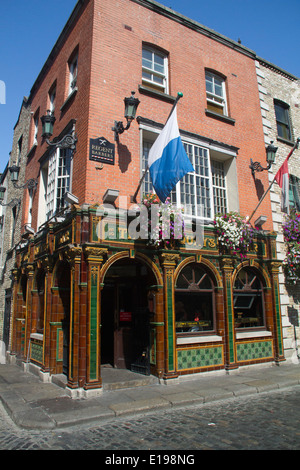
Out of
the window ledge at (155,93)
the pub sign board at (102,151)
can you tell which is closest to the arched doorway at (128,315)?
the pub sign board at (102,151)

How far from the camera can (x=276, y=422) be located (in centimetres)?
581

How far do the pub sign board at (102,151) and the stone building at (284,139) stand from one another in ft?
21.9

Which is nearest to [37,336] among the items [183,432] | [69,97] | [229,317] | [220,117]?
[229,317]

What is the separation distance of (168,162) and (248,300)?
589 cm

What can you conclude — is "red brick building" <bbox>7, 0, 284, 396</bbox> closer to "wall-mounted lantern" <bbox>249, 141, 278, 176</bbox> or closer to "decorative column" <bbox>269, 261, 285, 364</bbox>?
"decorative column" <bbox>269, 261, 285, 364</bbox>

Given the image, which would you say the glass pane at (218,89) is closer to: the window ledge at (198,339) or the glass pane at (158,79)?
the glass pane at (158,79)

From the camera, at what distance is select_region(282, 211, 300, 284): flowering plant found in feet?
39.5

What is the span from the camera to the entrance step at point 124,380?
26.5 ft

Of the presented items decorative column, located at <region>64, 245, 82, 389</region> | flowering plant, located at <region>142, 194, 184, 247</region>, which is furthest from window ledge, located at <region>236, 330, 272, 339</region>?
decorative column, located at <region>64, 245, 82, 389</region>

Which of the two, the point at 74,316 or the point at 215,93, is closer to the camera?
the point at 74,316

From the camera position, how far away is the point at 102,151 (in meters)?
9.12

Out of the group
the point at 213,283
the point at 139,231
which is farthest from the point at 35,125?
the point at 213,283

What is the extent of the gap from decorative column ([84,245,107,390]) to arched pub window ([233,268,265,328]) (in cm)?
498

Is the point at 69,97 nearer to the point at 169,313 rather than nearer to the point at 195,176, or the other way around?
the point at 195,176
